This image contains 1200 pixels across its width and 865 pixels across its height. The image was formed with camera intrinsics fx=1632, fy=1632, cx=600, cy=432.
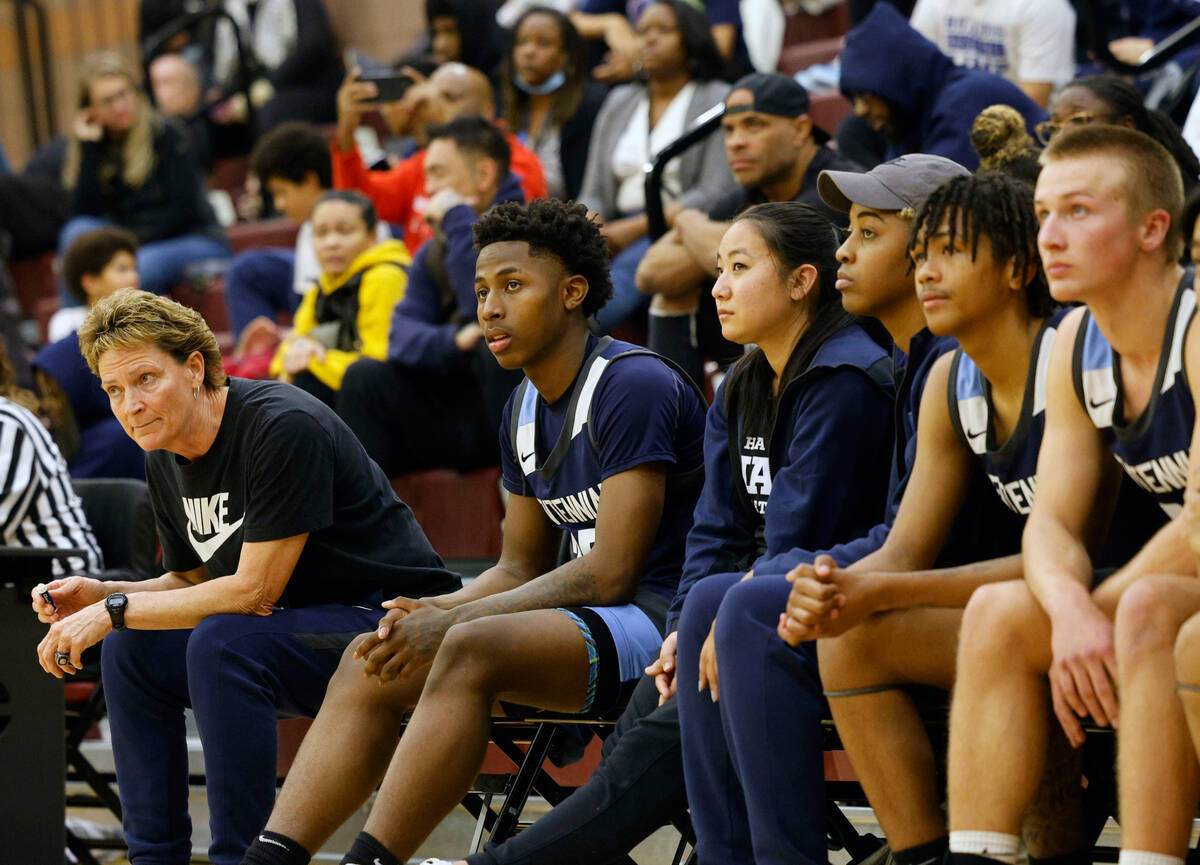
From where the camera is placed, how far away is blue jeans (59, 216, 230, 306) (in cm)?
711

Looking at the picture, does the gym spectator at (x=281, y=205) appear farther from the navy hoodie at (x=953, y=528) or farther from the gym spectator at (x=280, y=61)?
the navy hoodie at (x=953, y=528)

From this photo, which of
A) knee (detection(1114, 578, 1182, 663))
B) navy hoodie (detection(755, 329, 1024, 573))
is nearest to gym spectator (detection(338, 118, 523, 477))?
navy hoodie (detection(755, 329, 1024, 573))

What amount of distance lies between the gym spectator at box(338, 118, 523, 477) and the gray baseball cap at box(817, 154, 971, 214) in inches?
77.1

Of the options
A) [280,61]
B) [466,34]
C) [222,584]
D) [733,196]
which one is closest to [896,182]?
[222,584]

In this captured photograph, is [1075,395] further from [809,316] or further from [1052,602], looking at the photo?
[809,316]

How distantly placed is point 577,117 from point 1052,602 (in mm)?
4239

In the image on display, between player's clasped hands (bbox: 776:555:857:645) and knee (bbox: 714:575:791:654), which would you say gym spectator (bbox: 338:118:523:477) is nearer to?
knee (bbox: 714:575:791:654)

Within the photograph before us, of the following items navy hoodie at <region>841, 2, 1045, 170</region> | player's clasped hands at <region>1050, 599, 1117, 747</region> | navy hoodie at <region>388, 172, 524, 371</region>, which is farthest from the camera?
navy hoodie at <region>388, 172, 524, 371</region>

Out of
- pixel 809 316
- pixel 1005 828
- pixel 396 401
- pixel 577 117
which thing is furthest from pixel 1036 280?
pixel 577 117

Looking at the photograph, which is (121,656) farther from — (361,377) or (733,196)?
(733,196)

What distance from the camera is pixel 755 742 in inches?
101

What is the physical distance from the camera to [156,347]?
3369 millimetres

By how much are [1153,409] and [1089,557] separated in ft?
0.84

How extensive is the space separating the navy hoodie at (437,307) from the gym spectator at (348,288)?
0.15 m
